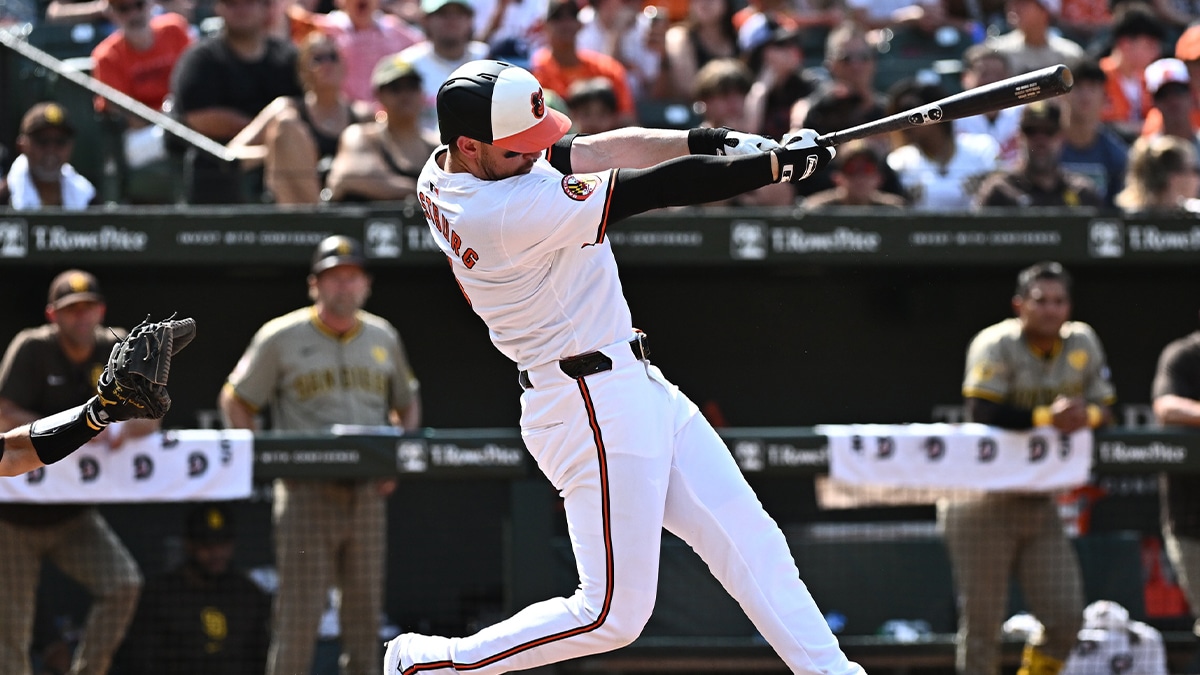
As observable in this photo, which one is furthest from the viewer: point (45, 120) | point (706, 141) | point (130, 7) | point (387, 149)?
point (130, 7)

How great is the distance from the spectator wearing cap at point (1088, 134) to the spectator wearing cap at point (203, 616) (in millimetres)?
4559

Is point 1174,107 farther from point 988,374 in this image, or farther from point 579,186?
point 579,186

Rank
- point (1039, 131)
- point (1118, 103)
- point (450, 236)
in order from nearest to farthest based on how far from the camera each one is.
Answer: point (450, 236) → point (1039, 131) → point (1118, 103)

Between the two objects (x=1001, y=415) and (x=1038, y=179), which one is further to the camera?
(x=1038, y=179)

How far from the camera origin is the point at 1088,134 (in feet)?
26.5

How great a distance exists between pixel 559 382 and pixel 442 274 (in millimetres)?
3613

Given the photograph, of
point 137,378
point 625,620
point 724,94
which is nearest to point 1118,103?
point 724,94

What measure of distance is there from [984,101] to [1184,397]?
3.21 metres

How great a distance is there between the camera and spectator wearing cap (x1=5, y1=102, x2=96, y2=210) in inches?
273

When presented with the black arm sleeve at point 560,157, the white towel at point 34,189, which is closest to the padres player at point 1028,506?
the black arm sleeve at point 560,157

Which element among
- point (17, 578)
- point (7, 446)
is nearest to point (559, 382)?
point (7, 446)

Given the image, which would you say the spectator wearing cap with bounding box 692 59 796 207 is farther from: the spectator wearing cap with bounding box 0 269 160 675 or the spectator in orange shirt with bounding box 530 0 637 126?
the spectator wearing cap with bounding box 0 269 160 675

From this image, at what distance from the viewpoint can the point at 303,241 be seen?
6805 millimetres

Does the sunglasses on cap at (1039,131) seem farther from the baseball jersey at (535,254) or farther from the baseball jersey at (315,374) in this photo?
the baseball jersey at (535,254)
